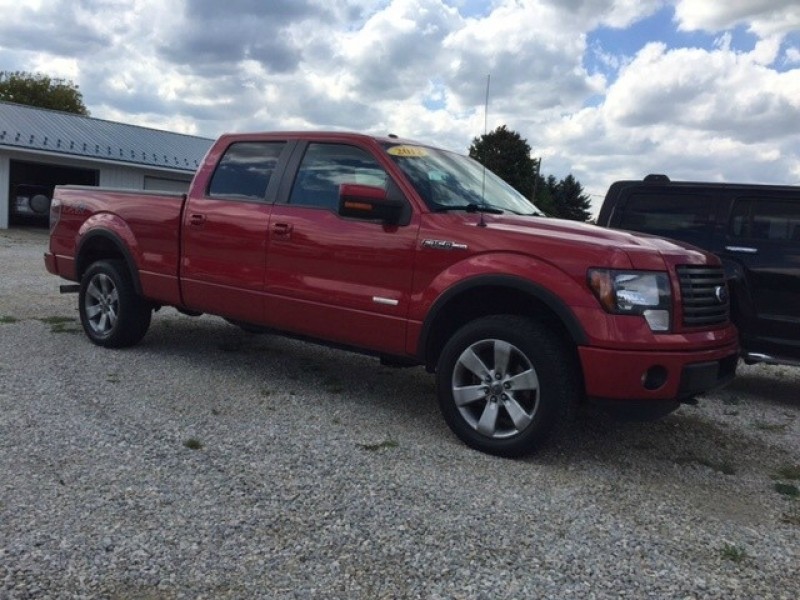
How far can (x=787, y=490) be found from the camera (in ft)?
14.4

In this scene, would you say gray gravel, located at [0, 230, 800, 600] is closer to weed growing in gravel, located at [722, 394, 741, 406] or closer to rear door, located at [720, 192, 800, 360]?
weed growing in gravel, located at [722, 394, 741, 406]

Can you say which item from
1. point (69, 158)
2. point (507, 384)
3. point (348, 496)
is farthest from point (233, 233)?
point (69, 158)

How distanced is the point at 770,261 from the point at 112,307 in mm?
5862

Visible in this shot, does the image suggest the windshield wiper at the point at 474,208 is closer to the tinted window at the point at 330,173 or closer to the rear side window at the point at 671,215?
the tinted window at the point at 330,173

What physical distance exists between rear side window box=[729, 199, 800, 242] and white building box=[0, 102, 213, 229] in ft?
73.3

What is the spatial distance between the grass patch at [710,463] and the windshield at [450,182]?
79.3 inches

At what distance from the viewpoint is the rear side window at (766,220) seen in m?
6.68

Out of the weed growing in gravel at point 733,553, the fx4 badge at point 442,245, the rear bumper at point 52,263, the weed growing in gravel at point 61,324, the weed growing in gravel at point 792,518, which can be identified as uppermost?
the fx4 badge at point 442,245

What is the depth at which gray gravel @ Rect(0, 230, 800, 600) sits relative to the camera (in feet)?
10.0

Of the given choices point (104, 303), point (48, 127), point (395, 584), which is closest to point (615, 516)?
point (395, 584)

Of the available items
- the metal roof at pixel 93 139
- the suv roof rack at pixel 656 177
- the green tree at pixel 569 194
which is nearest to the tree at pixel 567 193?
the green tree at pixel 569 194

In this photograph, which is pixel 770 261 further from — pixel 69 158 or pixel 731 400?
pixel 69 158

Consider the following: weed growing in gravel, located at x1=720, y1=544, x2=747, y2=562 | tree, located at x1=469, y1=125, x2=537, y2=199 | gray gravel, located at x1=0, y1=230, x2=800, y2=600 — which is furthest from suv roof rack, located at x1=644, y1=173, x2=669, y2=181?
tree, located at x1=469, y1=125, x2=537, y2=199

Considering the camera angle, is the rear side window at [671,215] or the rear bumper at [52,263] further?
the rear bumper at [52,263]
